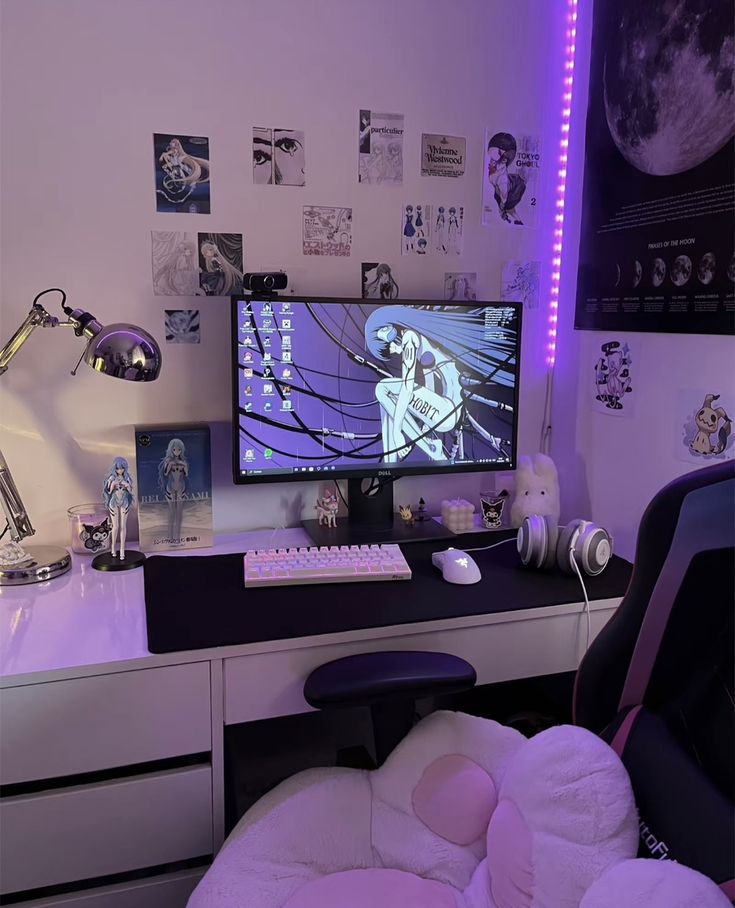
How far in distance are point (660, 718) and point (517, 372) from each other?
0.92m

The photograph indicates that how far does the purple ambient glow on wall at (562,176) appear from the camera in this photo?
1677mm

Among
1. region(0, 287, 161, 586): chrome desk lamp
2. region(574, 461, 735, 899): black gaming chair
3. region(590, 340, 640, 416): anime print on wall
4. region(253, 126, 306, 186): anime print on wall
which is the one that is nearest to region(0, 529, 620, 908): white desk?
region(0, 287, 161, 586): chrome desk lamp

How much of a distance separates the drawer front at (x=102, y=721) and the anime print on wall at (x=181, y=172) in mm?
953

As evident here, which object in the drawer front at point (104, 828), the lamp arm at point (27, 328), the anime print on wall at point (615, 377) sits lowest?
the drawer front at point (104, 828)

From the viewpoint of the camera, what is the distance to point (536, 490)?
1.65 metres

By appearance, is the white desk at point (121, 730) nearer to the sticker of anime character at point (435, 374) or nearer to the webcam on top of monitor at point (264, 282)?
the sticker of anime character at point (435, 374)

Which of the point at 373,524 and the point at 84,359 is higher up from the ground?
A: the point at 84,359

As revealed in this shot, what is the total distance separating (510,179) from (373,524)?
893mm

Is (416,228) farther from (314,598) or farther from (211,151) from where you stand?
(314,598)

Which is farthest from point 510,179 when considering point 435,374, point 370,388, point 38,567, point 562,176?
point 38,567

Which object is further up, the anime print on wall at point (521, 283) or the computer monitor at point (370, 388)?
the anime print on wall at point (521, 283)

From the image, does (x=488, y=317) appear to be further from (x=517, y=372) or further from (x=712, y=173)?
(x=712, y=173)

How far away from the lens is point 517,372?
5.37ft

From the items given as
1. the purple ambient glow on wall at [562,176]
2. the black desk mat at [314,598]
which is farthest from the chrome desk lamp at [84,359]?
the purple ambient glow on wall at [562,176]
